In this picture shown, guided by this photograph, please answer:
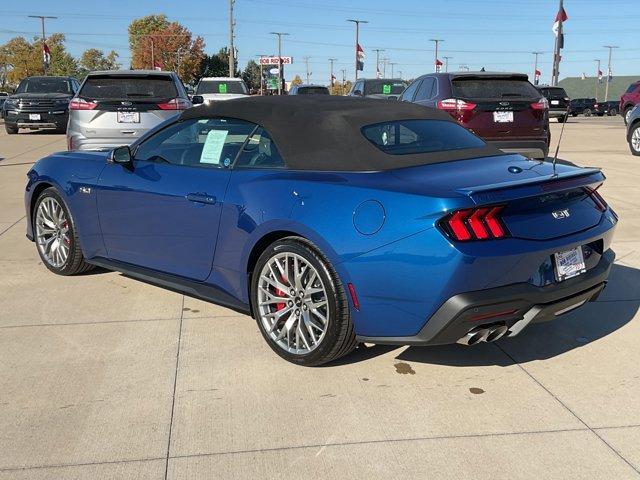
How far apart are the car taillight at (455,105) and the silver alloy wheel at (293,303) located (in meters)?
7.24

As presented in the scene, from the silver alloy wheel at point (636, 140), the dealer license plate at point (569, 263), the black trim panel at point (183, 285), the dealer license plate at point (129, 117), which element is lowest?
the black trim panel at point (183, 285)

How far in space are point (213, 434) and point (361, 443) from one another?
688 millimetres

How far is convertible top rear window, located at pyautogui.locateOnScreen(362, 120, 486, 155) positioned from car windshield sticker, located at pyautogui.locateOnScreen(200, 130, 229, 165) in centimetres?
98

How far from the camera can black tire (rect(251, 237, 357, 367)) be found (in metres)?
3.56

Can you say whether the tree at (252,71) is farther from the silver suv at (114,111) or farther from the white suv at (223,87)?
the silver suv at (114,111)

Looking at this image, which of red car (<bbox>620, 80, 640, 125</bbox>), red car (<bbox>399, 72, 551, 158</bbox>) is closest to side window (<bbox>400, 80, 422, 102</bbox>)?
red car (<bbox>399, 72, 551, 158</bbox>)

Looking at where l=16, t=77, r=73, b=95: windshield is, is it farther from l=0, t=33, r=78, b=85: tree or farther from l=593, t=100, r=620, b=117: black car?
l=0, t=33, r=78, b=85: tree

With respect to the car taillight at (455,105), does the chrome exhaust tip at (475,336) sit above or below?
below

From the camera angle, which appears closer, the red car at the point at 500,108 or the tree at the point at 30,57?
the red car at the point at 500,108

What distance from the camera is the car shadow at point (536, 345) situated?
4.00 meters

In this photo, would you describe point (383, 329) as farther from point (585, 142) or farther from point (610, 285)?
point (585, 142)

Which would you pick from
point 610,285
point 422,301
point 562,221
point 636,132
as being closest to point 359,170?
point 422,301

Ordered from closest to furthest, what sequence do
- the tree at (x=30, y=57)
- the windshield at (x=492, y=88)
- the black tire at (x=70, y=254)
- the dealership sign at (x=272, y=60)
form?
the black tire at (x=70, y=254) → the windshield at (x=492, y=88) → the dealership sign at (x=272, y=60) → the tree at (x=30, y=57)

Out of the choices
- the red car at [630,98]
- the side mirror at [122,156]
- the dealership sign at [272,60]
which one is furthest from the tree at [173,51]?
the side mirror at [122,156]
